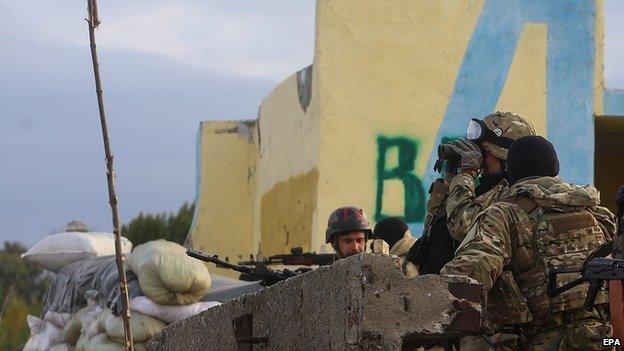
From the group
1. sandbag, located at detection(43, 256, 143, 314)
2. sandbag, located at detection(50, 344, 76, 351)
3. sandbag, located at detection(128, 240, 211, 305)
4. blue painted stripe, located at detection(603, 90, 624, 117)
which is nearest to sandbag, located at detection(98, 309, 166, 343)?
sandbag, located at detection(128, 240, 211, 305)

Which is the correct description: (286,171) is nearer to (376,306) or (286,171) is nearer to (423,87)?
(423,87)

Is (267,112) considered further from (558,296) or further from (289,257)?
(558,296)

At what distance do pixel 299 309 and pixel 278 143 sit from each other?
11183 mm

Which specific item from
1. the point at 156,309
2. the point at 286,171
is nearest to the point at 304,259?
the point at 156,309

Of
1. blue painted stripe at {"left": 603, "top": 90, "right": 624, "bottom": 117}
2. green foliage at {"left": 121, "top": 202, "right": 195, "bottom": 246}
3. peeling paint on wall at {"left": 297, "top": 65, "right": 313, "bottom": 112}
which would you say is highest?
peeling paint on wall at {"left": 297, "top": 65, "right": 313, "bottom": 112}

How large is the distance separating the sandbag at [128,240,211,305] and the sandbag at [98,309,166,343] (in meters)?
0.17

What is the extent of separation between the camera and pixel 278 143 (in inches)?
641

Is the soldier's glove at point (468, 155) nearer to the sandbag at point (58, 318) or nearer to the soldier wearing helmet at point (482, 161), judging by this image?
the soldier wearing helmet at point (482, 161)

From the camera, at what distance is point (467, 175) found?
21.9 ft

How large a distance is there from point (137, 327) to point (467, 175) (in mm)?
5579

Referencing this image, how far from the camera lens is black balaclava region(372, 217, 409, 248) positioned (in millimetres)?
9234

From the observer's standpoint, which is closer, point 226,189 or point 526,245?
point 526,245

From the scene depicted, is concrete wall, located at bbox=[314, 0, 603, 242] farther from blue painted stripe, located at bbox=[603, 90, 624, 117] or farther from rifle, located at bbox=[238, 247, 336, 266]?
rifle, located at bbox=[238, 247, 336, 266]

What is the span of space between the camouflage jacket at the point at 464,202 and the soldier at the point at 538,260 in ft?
1.53
